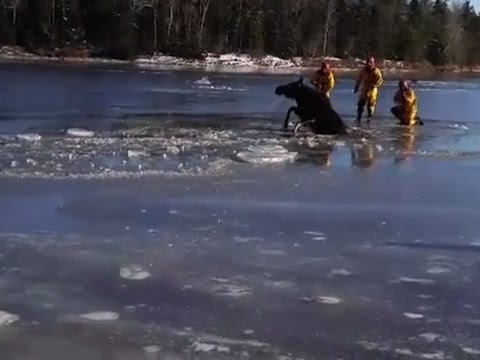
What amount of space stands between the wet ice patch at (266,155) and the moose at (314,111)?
3.61 metres

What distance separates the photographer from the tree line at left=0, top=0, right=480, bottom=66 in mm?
74438

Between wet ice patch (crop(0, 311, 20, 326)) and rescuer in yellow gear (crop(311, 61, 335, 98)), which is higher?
rescuer in yellow gear (crop(311, 61, 335, 98))

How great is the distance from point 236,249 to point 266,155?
660 centimetres

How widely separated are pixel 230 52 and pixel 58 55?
52.6ft

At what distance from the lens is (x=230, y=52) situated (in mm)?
81125

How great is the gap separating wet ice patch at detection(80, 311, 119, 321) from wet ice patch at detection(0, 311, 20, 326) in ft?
1.37

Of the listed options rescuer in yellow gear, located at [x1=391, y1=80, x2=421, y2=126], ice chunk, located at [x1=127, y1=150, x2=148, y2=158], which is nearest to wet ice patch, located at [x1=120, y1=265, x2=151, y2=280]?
ice chunk, located at [x1=127, y1=150, x2=148, y2=158]

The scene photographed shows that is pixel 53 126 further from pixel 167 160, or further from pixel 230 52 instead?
pixel 230 52

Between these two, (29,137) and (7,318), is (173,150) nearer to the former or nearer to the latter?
(29,137)

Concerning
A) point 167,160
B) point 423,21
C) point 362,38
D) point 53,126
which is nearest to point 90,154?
point 167,160

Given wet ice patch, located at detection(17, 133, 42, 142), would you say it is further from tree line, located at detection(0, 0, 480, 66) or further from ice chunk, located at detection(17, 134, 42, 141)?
tree line, located at detection(0, 0, 480, 66)

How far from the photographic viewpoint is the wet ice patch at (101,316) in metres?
6.21

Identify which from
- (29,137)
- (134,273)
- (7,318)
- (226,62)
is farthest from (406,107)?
(226,62)

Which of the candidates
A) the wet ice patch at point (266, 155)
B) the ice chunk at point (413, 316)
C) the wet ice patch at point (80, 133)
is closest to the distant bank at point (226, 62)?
the wet ice patch at point (80, 133)
